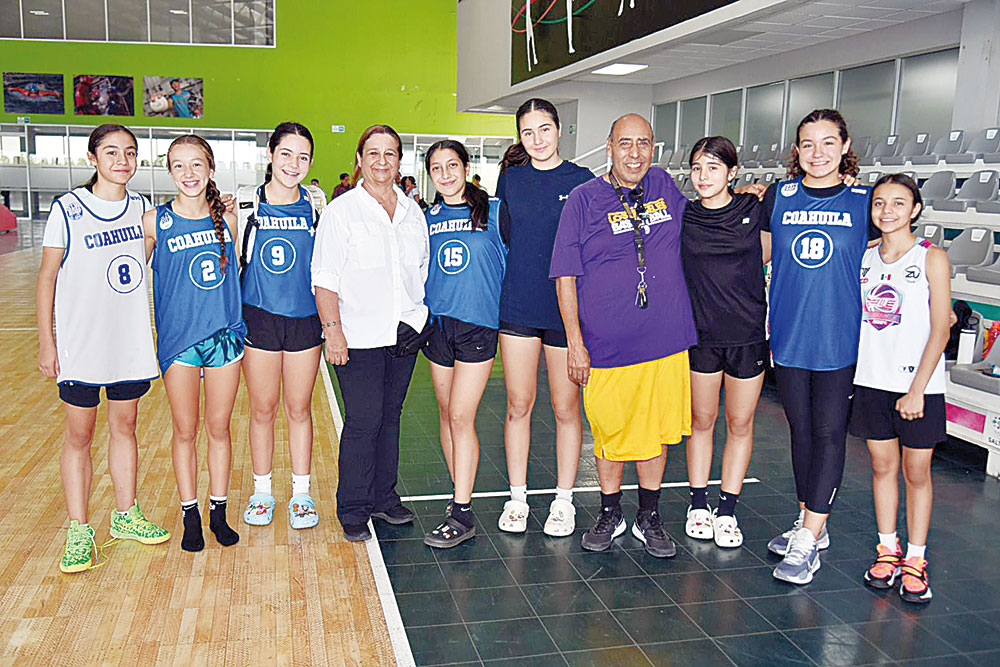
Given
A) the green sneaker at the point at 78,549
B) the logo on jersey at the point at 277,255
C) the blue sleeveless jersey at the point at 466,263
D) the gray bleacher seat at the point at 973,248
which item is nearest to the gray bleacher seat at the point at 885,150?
the gray bleacher seat at the point at 973,248

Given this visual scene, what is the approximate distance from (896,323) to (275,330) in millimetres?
2315

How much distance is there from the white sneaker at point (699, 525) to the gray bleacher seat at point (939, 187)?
423cm

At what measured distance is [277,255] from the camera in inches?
131

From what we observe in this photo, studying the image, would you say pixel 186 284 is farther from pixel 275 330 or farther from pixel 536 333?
pixel 536 333

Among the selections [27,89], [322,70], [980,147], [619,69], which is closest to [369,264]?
[980,147]

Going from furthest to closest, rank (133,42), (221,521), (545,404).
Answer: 1. (133,42)
2. (545,404)
3. (221,521)

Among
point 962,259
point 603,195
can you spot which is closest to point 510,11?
point 962,259

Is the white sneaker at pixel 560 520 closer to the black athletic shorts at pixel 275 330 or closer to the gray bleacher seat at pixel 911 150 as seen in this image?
the black athletic shorts at pixel 275 330

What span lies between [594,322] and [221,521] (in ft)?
5.61

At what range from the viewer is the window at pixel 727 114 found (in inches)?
460

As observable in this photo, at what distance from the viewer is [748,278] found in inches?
129

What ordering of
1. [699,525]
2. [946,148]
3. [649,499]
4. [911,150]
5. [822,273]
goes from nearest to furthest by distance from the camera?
[822,273]
[649,499]
[699,525]
[946,148]
[911,150]

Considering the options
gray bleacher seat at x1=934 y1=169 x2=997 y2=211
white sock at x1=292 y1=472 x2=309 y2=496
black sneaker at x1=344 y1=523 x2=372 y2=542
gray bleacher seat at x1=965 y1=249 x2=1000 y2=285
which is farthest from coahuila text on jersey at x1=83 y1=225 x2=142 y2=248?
gray bleacher seat at x1=934 y1=169 x2=997 y2=211

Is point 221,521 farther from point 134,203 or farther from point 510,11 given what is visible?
point 510,11
